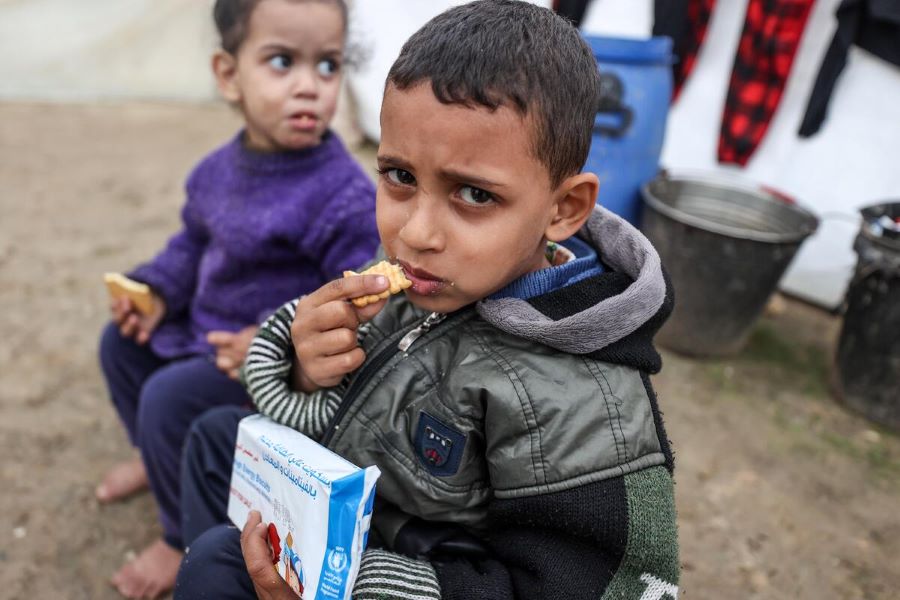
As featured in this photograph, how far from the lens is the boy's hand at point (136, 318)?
2.09 meters

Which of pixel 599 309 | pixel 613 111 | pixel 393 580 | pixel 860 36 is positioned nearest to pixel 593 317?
pixel 599 309

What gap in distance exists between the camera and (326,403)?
1.40m

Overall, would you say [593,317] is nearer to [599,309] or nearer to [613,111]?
[599,309]

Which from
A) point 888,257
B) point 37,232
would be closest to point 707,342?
point 888,257

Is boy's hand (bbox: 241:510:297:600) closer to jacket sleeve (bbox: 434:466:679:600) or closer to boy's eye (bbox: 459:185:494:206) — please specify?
jacket sleeve (bbox: 434:466:679:600)

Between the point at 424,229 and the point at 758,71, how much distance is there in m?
3.50

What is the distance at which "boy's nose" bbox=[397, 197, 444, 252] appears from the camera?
45.4 inches

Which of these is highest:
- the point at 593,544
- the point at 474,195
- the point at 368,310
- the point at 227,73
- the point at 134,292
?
the point at 474,195

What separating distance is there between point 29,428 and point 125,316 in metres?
0.85

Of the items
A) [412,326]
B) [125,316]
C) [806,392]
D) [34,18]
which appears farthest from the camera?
[34,18]

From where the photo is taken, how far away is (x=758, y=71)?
398cm

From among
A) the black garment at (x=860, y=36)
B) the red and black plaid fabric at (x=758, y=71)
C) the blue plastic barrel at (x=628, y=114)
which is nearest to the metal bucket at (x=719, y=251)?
the blue plastic barrel at (x=628, y=114)

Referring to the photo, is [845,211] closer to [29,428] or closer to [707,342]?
[707,342]

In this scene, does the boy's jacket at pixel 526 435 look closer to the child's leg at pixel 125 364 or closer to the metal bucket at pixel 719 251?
the child's leg at pixel 125 364
